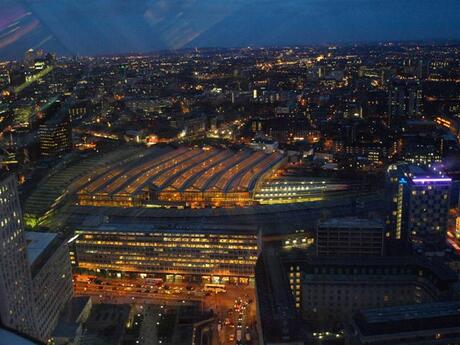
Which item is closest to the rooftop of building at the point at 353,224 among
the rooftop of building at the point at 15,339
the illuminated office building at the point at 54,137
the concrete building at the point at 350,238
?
the concrete building at the point at 350,238

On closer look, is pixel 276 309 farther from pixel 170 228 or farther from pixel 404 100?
pixel 404 100

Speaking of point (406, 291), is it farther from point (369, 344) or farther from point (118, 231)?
point (118, 231)

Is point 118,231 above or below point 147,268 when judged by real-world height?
above

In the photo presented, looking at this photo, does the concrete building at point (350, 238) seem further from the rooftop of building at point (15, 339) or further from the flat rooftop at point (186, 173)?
the rooftop of building at point (15, 339)

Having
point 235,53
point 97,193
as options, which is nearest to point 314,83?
point 235,53

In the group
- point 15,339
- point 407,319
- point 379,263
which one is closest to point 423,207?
point 379,263

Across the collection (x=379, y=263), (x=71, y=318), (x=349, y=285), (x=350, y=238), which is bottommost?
(x=71, y=318)
